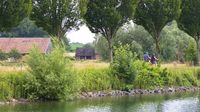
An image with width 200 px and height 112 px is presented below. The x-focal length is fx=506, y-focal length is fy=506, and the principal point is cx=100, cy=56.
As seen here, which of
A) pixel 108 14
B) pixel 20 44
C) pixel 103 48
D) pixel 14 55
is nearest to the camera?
pixel 108 14

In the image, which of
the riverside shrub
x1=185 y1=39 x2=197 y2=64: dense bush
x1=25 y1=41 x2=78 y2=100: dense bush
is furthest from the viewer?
x1=185 y1=39 x2=197 y2=64: dense bush

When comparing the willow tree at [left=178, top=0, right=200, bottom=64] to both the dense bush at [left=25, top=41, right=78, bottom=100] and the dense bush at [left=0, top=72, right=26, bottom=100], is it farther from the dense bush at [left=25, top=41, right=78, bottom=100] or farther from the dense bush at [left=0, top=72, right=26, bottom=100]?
the dense bush at [left=0, top=72, right=26, bottom=100]

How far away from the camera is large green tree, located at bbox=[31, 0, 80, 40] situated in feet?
146

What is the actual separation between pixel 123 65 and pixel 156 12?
11.5 meters

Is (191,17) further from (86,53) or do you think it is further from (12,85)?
(86,53)

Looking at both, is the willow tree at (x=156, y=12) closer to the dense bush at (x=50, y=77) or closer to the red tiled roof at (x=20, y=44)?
the dense bush at (x=50, y=77)

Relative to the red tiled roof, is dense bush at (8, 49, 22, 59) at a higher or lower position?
lower

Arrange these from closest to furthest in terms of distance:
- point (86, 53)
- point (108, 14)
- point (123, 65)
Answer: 1. point (123, 65)
2. point (108, 14)
3. point (86, 53)

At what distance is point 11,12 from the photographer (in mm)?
39000

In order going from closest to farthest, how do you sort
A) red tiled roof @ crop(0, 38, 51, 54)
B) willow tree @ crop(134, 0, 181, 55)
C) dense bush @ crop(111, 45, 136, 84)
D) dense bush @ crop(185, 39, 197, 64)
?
dense bush @ crop(111, 45, 136, 84), willow tree @ crop(134, 0, 181, 55), dense bush @ crop(185, 39, 197, 64), red tiled roof @ crop(0, 38, 51, 54)

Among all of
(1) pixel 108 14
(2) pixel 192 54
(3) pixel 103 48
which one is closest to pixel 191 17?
(2) pixel 192 54

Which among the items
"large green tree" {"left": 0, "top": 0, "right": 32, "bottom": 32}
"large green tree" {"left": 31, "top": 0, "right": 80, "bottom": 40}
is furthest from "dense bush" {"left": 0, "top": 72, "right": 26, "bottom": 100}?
"large green tree" {"left": 31, "top": 0, "right": 80, "bottom": 40}

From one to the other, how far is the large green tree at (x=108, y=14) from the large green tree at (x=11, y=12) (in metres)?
9.21

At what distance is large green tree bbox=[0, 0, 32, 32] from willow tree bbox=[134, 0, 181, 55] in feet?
55.8
